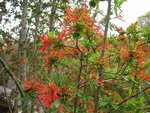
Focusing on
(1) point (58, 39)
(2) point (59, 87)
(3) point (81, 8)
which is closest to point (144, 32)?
(3) point (81, 8)

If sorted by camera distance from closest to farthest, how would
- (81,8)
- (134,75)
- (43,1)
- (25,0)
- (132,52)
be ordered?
(81,8), (132,52), (134,75), (25,0), (43,1)

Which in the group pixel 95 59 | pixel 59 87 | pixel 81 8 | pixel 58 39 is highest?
pixel 81 8

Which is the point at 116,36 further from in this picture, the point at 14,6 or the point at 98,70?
the point at 14,6

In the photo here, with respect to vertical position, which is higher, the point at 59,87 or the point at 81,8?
the point at 81,8

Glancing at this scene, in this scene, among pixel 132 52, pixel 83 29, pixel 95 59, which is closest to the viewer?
pixel 83 29

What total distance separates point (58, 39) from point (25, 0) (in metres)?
2.69

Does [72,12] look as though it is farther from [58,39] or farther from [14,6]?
[14,6]

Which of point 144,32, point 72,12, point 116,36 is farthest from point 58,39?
point 116,36

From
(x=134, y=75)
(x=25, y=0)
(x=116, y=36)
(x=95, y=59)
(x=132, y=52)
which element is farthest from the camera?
(x=25, y=0)

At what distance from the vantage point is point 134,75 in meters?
1.76

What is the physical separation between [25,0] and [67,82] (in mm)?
2994

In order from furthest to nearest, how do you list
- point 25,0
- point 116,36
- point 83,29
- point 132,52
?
point 25,0, point 116,36, point 132,52, point 83,29

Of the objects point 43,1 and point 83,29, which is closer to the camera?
point 83,29

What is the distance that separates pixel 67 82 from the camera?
1.25 meters
